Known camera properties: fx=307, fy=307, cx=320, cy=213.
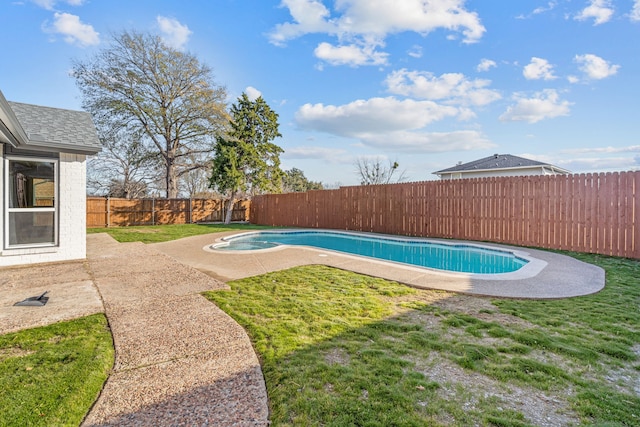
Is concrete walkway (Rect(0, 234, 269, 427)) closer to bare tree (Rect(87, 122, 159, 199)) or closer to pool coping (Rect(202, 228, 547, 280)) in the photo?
pool coping (Rect(202, 228, 547, 280))

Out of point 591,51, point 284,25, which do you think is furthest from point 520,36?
point 284,25

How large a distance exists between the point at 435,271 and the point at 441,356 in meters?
3.35

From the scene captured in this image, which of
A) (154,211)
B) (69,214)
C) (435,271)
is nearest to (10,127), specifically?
(69,214)

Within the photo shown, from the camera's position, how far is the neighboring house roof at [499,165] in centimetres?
1767

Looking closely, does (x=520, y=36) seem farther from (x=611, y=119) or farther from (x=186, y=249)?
(x=186, y=249)

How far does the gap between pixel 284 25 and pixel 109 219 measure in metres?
13.7

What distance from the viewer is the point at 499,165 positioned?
1886cm

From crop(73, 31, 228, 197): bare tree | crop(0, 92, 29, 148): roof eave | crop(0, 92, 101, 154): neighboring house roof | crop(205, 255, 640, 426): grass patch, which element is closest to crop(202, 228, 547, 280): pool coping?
crop(205, 255, 640, 426): grass patch

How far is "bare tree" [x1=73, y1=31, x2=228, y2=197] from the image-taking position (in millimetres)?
18594

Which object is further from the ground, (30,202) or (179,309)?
(30,202)

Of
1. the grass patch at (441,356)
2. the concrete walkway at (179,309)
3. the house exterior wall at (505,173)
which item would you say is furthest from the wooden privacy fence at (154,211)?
the grass patch at (441,356)

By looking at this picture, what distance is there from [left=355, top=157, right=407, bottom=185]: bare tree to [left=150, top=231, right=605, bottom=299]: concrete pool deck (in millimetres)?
16812

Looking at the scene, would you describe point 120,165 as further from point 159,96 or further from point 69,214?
point 69,214

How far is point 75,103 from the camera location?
18.8 metres
